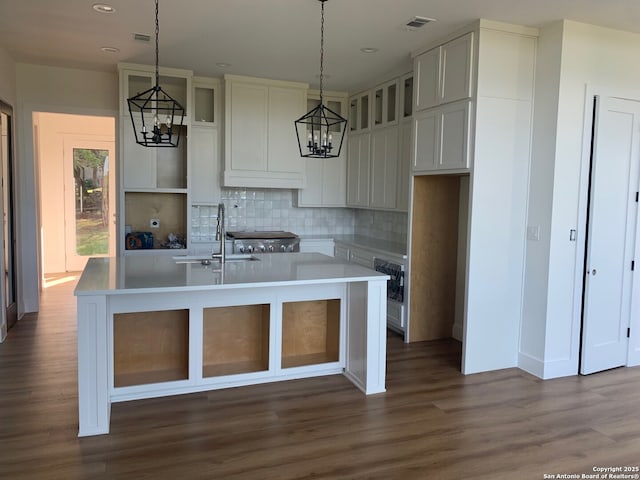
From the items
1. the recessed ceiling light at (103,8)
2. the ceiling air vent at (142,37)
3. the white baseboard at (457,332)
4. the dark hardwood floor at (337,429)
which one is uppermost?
the ceiling air vent at (142,37)

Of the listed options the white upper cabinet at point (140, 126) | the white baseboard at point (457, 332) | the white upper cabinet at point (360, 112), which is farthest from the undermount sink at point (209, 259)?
the white upper cabinet at point (360, 112)

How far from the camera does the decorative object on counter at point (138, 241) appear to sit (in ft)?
17.6

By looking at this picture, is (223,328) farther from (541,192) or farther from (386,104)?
(386,104)

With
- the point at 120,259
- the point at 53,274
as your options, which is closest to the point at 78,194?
the point at 53,274

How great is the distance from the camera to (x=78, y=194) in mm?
8234

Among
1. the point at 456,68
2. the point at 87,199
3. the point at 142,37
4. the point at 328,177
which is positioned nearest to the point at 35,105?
the point at 142,37

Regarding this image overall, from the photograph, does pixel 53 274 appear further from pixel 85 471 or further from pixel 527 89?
pixel 527 89

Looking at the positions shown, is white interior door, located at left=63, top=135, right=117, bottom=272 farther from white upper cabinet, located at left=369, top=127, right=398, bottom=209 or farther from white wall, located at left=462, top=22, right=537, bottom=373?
white wall, located at left=462, top=22, right=537, bottom=373

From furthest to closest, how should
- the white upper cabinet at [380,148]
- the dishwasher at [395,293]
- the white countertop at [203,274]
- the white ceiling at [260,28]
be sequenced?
the white upper cabinet at [380,148] < the dishwasher at [395,293] < the white ceiling at [260,28] < the white countertop at [203,274]

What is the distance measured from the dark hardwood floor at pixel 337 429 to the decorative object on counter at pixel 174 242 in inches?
73.0

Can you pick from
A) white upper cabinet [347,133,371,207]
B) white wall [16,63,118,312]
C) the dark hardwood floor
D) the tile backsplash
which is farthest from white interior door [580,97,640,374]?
white wall [16,63,118,312]

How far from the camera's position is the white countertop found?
9.61 feet

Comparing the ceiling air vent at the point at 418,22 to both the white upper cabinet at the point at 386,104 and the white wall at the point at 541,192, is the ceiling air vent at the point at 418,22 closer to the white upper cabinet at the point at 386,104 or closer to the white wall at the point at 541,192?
the white wall at the point at 541,192

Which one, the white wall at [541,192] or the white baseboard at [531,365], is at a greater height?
the white wall at [541,192]
